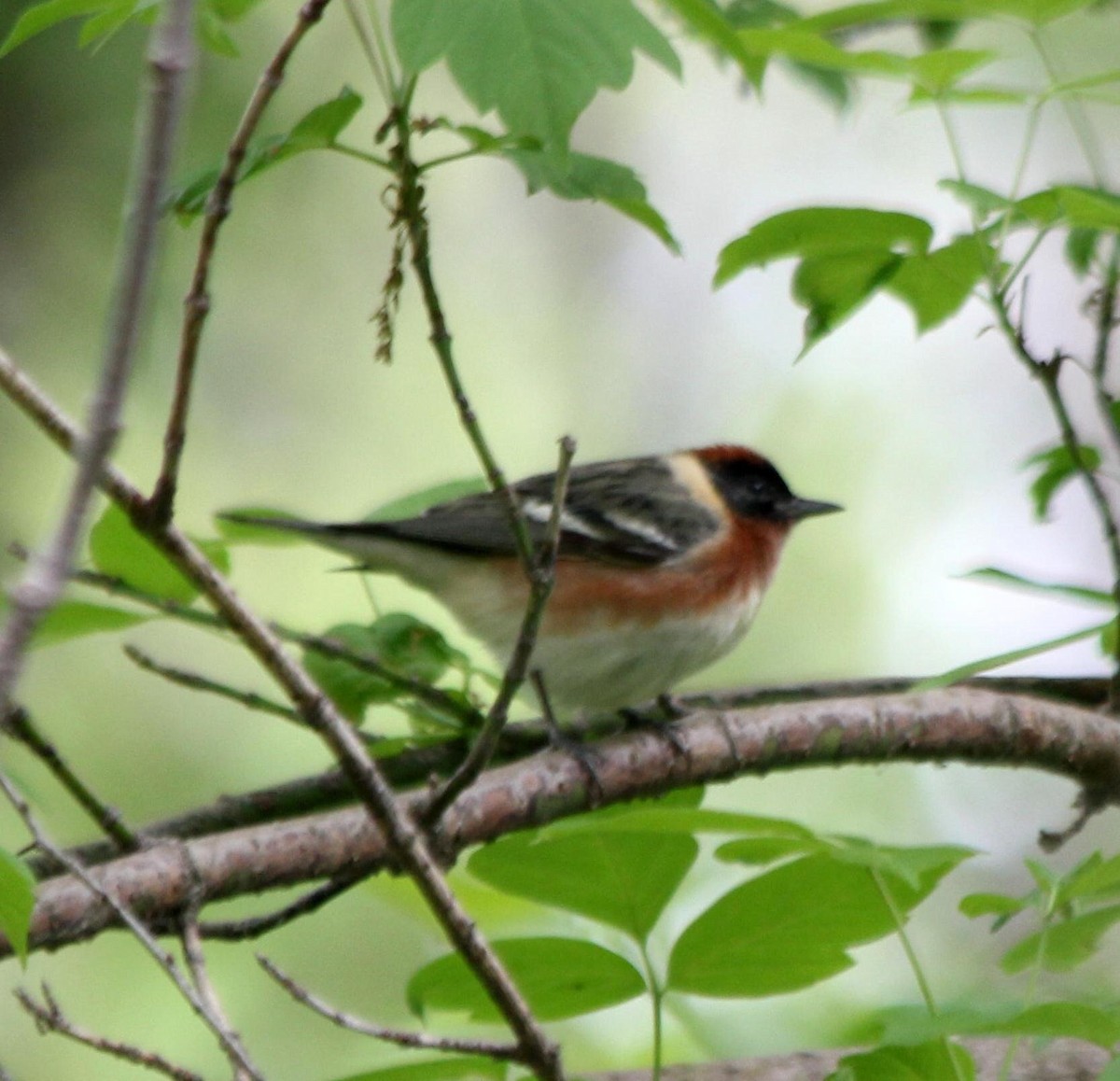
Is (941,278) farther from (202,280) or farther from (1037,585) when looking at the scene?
(202,280)

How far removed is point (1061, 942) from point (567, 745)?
1.74 meters

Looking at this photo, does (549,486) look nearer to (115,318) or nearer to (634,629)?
(634,629)

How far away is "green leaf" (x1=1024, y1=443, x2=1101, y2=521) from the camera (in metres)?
3.38

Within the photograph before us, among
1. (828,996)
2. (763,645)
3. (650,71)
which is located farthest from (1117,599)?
(650,71)

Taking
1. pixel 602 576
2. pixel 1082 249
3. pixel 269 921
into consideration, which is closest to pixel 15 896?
pixel 269 921

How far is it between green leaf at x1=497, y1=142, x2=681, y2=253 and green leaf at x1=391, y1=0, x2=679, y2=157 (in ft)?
0.45

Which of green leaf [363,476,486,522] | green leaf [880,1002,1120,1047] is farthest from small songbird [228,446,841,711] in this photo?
green leaf [880,1002,1120,1047]

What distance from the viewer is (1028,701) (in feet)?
11.8

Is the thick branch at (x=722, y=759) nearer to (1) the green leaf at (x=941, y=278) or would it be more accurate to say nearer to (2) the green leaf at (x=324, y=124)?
(1) the green leaf at (x=941, y=278)

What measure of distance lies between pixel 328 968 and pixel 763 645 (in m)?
2.98

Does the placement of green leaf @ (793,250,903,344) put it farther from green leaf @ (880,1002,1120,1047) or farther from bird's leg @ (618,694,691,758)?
green leaf @ (880,1002,1120,1047)

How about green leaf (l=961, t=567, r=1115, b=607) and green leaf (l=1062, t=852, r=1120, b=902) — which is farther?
green leaf (l=961, t=567, r=1115, b=607)

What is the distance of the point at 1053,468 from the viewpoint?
3449 millimetres

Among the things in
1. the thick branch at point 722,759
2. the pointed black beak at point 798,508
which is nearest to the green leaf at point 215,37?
the thick branch at point 722,759
